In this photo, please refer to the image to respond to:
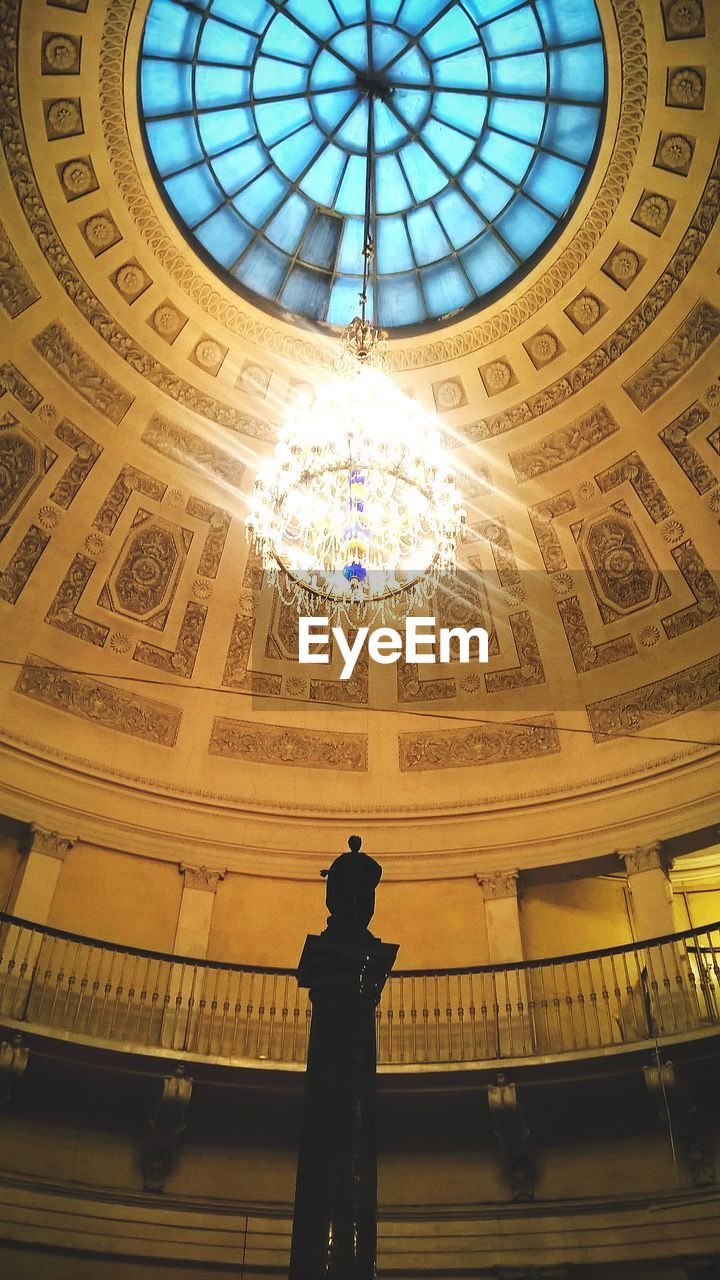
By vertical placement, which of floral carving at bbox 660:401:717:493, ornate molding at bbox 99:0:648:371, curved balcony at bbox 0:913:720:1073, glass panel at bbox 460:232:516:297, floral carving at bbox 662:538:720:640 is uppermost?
glass panel at bbox 460:232:516:297

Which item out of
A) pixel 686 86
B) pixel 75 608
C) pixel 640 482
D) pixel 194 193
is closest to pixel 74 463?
pixel 75 608

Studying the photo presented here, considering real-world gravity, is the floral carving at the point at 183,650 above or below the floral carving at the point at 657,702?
above

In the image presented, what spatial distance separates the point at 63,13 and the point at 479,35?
465cm

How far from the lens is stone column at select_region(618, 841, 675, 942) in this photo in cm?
1148

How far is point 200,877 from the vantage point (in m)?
12.6

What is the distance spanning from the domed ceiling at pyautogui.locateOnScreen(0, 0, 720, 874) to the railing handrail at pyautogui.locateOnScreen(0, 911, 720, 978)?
1665 mm

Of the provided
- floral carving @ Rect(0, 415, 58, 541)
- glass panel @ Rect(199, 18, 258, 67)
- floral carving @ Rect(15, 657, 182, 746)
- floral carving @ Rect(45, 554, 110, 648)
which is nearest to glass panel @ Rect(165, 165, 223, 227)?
glass panel @ Rect(199, 18, 258, 67)

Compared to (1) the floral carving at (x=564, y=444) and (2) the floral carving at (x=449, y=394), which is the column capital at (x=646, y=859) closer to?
(1) the floral carving at (x=564, y=444)

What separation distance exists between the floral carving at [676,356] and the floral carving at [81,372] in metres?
6.40

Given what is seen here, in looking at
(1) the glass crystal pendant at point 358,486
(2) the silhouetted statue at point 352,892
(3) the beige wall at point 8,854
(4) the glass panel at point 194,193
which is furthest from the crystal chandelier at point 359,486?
(3) the beige wall at point 8,854

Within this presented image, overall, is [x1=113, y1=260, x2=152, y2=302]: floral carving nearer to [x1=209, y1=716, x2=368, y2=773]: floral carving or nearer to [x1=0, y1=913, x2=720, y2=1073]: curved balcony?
[x1=209, y1=716, x2=368, y2=773]: floral carving

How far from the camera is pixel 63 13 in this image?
10680mm

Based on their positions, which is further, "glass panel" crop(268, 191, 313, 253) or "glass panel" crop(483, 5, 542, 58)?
"glass panel" crop(268, 191, 313, 253)

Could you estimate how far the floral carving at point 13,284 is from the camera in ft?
38.2
